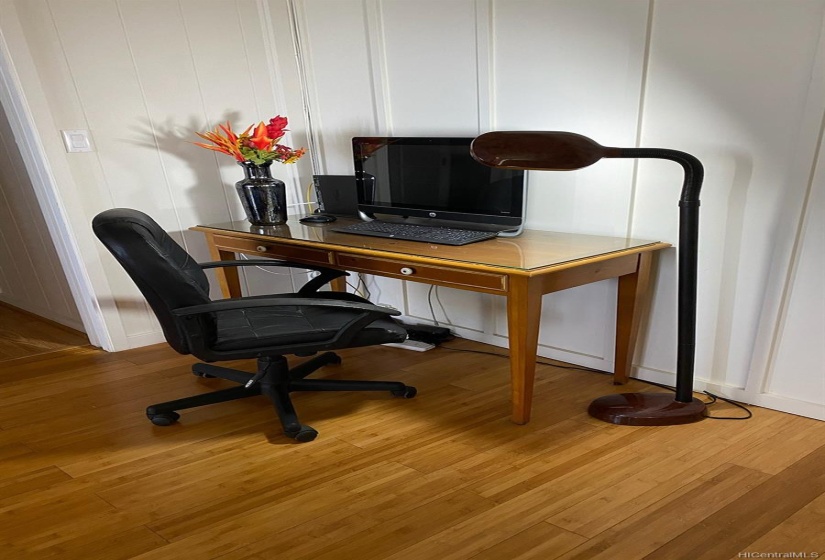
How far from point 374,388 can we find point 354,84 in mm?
1641

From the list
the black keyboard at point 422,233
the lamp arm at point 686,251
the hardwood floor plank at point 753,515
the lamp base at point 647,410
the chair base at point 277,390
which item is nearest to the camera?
the hardwood floor plank at point 753,515

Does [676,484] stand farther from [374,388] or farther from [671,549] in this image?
[374,388]

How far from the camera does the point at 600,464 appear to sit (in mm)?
1705

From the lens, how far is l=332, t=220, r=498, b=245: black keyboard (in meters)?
2.14

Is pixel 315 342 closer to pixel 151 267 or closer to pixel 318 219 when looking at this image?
pixel 151 267

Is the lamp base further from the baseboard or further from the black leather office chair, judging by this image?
the baseboard

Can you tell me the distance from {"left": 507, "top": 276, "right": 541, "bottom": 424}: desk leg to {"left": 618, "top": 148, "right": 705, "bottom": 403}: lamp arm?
471mm

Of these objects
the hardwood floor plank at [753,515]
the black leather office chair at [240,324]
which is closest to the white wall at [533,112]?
the hardwood floor plank at [753,515]

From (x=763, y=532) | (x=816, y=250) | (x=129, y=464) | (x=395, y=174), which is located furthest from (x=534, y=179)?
(x=129, y=464)

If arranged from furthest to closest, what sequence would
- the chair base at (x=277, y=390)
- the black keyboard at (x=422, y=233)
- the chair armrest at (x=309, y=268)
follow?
the chair armrest at (x=309, y=268), the black keyboard at (x=422, y=233), the chair base at (x=277, y=390)

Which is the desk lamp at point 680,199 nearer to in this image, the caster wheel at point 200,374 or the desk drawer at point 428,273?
the desk drawer at point 428,273

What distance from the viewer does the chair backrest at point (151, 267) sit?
1.73 metres

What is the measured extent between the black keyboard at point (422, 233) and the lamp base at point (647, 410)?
77cm

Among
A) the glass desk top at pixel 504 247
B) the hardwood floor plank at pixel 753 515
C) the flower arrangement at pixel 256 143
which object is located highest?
the flower arrangement at pixel 256 143
